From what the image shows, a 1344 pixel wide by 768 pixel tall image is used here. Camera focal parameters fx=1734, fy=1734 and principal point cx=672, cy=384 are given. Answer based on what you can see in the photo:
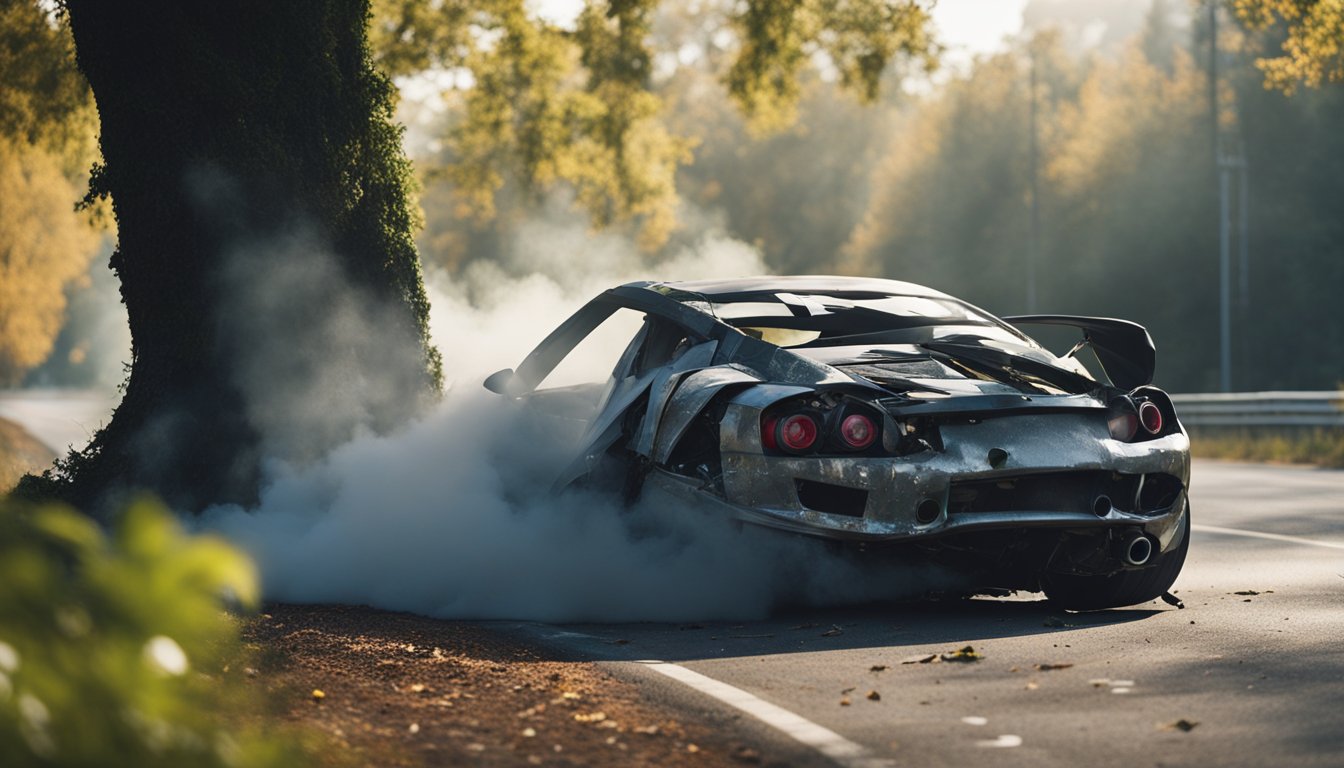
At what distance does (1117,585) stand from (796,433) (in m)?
1.70

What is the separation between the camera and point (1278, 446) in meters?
23.6

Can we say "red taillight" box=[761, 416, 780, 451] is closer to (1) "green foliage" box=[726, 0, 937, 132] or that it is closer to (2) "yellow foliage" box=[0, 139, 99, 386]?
(1) "green foliage" box=[726, 0, 937, 132]

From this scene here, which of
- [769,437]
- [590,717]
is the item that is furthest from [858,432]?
[590,717]

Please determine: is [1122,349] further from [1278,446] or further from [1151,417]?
[1278,446]

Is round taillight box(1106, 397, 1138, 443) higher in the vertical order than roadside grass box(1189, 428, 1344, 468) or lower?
lower

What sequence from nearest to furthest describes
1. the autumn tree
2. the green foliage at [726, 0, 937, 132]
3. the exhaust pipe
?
1. the exhaust pipe
2. the green foliage at [726, 0, 937, 132]
3. the autumn tree

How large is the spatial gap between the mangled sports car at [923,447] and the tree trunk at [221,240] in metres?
2.77

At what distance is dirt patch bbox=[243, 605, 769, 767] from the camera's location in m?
4.79

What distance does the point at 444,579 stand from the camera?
8188 millimetres

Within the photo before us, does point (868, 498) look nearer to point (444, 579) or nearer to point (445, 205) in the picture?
point (444, 579)

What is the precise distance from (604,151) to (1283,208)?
32.6 metres

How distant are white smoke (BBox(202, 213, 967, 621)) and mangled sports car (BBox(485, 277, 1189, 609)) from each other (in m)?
0.25

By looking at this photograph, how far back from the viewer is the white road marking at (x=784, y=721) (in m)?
4.68

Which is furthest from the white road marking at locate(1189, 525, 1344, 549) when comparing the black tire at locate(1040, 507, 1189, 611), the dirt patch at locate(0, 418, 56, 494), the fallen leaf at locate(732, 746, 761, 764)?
the dirt patch at locate(0, 418, 56, 494)
